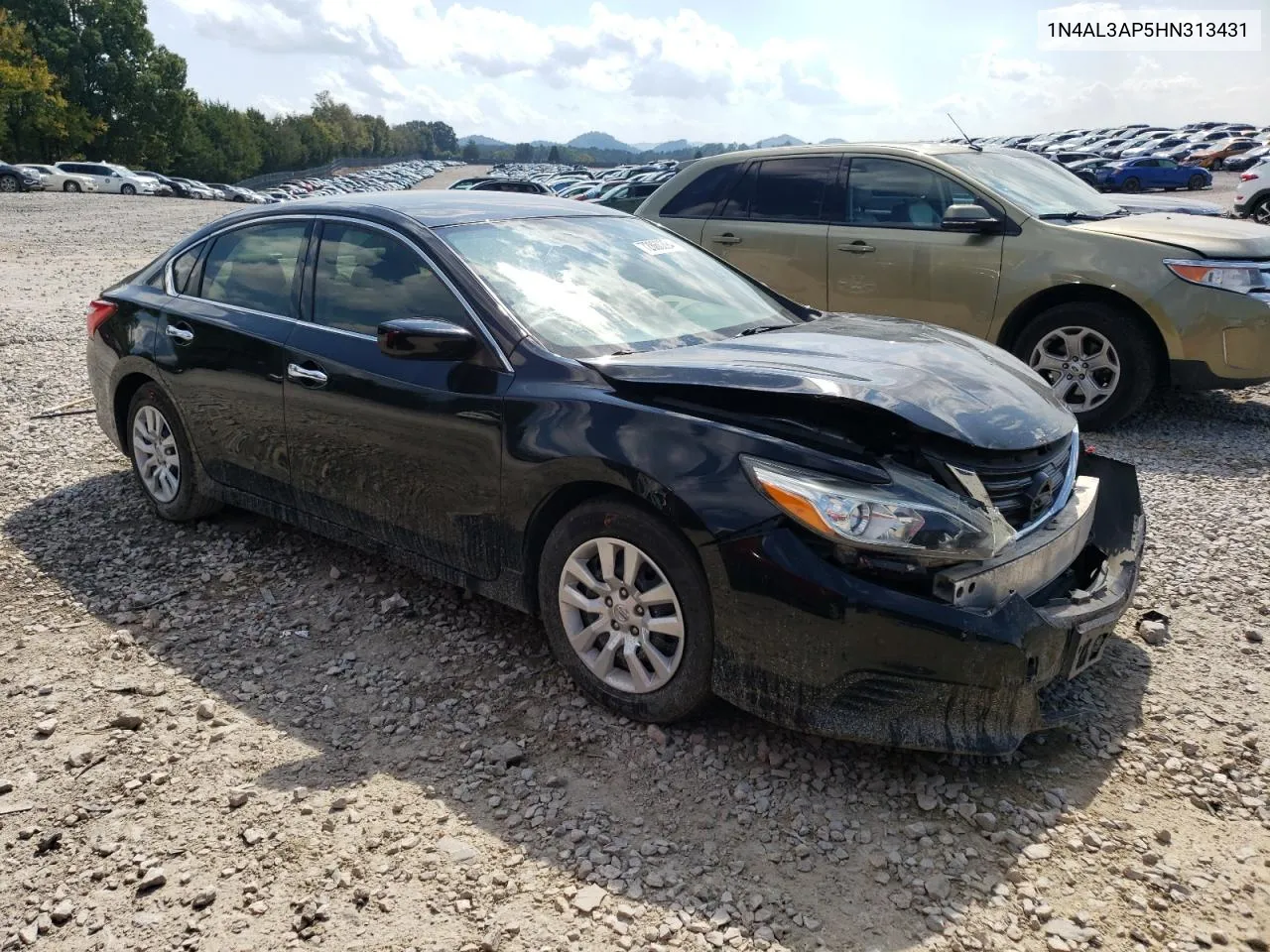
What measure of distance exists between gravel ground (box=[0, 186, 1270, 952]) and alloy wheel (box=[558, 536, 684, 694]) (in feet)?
0.64

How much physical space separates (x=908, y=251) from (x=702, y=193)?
1847 mm

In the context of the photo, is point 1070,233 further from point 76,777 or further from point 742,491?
point 76,777

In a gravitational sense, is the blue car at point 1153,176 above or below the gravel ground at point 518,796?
above

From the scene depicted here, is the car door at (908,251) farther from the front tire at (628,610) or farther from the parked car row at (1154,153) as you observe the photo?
the parked car row at (1154,153)

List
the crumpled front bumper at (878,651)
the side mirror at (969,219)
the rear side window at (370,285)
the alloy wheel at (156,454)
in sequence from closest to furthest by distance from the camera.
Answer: the crumpled front bumper at (878,651)
the rear side window at (370,285)
the alloy wheel at (156,454)
the side mirror at (969,219)

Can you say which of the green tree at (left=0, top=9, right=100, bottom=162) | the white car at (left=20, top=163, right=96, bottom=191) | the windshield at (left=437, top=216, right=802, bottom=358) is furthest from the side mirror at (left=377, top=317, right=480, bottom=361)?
the green tree at (left=0, top=9, right=100, bottom=162)

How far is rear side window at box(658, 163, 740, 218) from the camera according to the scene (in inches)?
320

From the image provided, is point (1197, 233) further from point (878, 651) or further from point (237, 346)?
point (237, 346)

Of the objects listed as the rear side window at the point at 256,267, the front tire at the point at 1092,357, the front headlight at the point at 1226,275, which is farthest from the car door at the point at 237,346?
the front headlight at the point at 1226,275

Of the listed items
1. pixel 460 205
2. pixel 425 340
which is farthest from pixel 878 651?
pixel 460 205

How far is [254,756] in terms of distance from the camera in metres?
3.27

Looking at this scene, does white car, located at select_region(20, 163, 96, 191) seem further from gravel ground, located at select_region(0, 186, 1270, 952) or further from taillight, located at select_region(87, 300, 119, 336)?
gravel ground, located at select_region(0, 186, 1270, 952)

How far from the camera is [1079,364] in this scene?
667 centimetres

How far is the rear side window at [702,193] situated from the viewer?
320 inches
